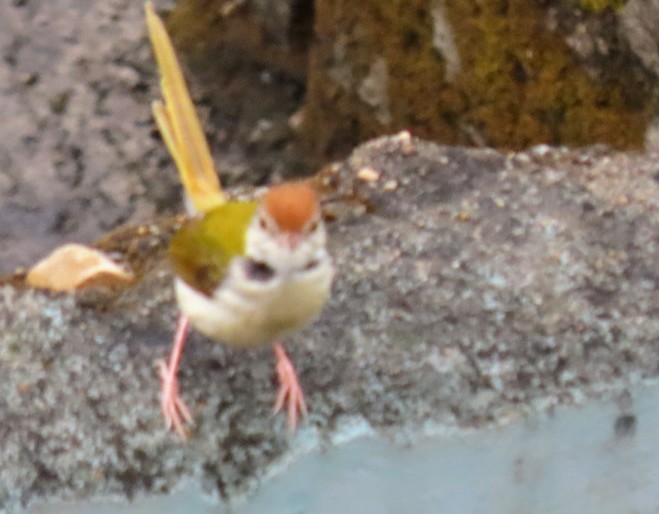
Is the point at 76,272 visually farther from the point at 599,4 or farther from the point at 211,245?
the point at 599,4

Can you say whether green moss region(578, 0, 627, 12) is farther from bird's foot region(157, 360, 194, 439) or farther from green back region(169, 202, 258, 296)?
bird's foot region(157, 360, 194, 439)

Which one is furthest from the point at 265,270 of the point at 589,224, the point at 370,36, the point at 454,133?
the point at 370,36

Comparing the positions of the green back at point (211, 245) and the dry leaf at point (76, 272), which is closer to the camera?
the green back at point (211, 245)

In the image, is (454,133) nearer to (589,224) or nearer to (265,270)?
(589,224)

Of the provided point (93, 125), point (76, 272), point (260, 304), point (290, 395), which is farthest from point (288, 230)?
point (93, 125)

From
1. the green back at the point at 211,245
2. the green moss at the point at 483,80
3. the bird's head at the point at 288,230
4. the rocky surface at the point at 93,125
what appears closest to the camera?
the bird's head at the point at 288,230

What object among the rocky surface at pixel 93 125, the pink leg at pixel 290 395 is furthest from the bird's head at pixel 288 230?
the rocky surface at pixel 93 125

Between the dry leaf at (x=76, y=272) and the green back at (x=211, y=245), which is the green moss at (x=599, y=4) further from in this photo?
the dry leaf at (x=76, y=272)
